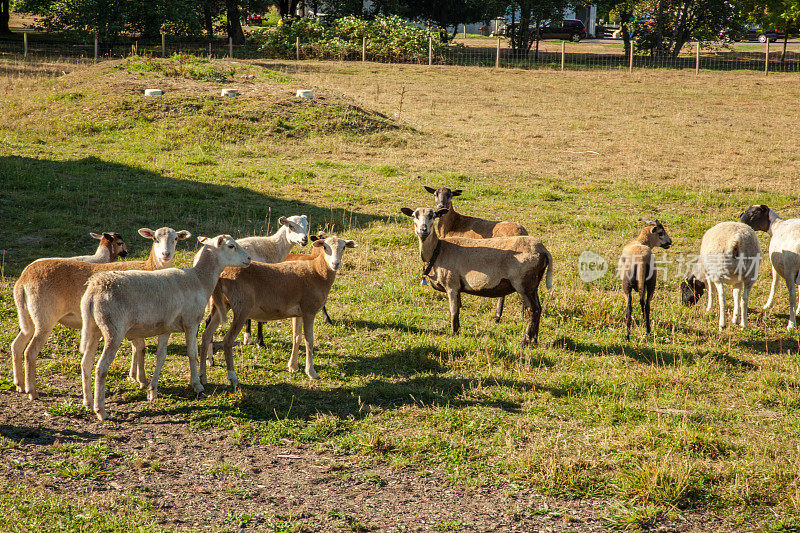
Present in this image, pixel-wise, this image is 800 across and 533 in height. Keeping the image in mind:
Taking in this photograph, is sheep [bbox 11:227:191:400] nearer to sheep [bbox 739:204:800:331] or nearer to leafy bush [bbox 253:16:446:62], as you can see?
sheep [bbox 739:204:800:331]

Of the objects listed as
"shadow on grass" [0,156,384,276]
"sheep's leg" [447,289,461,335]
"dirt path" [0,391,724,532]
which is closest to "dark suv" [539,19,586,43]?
"shadow on grass" [0,156,384,276]

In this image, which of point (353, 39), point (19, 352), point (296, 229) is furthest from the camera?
point (353, 39)

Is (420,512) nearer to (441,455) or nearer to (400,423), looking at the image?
(441,455)

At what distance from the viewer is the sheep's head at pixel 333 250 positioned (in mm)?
8805

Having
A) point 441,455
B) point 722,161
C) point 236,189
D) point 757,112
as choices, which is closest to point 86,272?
point 441,455

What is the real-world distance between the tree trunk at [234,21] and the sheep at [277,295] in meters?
42.9

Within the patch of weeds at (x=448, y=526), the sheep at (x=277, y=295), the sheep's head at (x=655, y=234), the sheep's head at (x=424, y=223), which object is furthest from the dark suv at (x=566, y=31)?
the patch of weeds at (x=448, y=526)

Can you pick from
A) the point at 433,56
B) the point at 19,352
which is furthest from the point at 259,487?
the point at 433,56

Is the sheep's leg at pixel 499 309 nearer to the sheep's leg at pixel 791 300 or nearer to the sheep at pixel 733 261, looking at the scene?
the sheep at pixel 733 261

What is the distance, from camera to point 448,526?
5.78 m

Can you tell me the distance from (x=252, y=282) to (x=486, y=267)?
122 inches

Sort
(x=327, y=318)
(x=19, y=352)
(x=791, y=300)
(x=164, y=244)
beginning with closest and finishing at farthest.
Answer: (x=19, y=352)
(x=164, y=244)
(x=327, y=318)
(x=791, y=300)

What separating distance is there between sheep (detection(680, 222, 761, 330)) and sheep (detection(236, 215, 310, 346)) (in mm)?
5908

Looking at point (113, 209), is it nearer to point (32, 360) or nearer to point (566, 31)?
point (32, 360)
